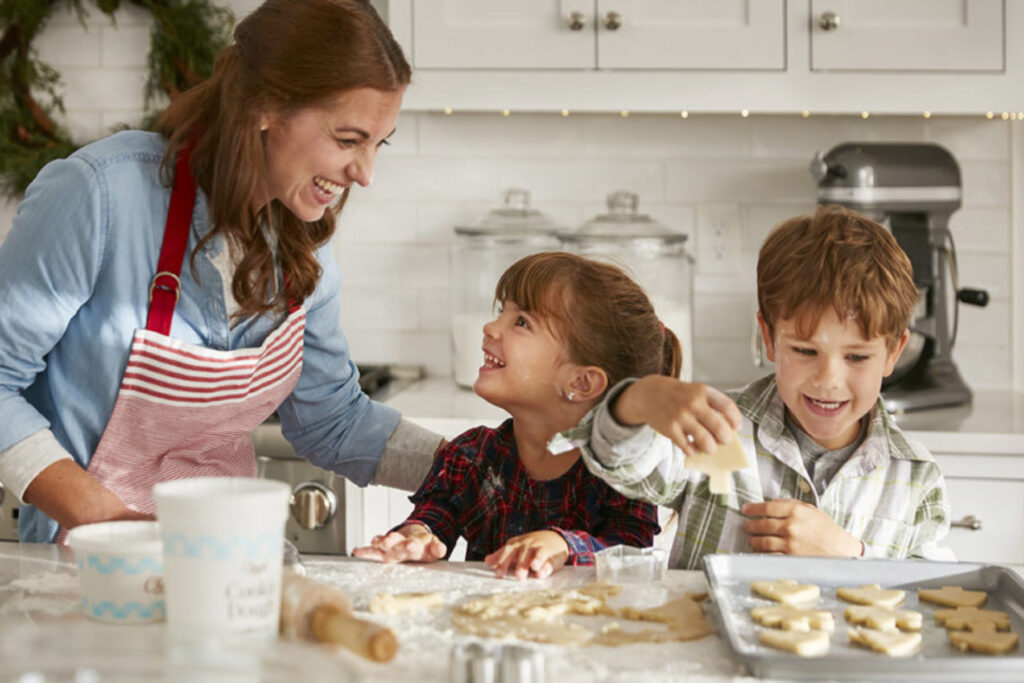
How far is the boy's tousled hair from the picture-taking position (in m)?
1.47

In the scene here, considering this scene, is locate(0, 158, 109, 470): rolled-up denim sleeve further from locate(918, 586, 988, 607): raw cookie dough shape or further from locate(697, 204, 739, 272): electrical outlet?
locate(697, 204, 739, 272): electrical outlet

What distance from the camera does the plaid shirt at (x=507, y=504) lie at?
1503 millimetres

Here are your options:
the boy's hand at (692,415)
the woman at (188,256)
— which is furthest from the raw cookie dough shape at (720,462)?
the woman at (188,256)

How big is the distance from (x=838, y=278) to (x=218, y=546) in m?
0.89

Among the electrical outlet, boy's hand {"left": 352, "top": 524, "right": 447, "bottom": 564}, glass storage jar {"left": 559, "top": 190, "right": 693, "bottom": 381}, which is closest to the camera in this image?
boy's hand {"left": 352, "top": 524, "right": 447, "bottom": 564}

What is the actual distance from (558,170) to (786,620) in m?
1.98

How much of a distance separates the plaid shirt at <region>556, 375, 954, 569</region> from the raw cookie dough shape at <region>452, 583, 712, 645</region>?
0.31 m

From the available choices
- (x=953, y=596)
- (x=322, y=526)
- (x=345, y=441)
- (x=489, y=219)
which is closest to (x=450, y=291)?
(x=489, y=219)

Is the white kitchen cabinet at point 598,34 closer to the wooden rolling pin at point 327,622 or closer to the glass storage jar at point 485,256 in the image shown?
the glass storage jar at point 485,256

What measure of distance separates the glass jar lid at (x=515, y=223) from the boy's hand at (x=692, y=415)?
1538 mm

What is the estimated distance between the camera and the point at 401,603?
42.1 inches

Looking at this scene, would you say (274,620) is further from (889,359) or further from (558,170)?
(558,170)

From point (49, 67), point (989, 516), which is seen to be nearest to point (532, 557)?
point (989, 516)

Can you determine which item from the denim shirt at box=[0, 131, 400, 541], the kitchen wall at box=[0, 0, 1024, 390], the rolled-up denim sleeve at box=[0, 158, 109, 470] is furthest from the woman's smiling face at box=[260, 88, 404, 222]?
the kitchen wall at box=[0, 0, 1024, 390]
